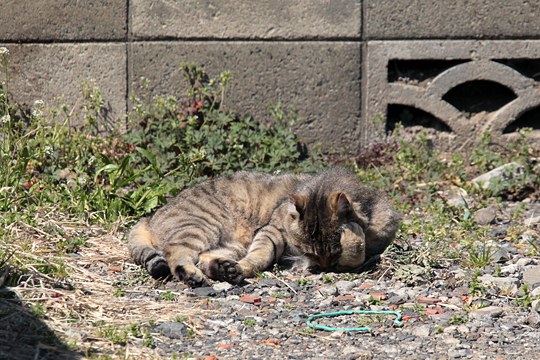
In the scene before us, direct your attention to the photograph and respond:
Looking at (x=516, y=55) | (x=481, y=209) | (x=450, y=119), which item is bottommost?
(x=481, y=209)

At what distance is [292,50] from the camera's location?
28.0ft

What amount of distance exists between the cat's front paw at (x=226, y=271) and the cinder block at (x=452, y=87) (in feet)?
10.5

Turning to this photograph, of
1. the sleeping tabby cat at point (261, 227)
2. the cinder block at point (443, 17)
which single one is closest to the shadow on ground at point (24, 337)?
the sleeping tabby cat at point (261, 227)

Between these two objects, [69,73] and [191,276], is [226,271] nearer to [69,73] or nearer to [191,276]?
[191,276]

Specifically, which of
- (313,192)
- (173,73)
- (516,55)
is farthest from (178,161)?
(516,55)

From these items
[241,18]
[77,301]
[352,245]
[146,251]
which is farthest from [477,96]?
[77,301]

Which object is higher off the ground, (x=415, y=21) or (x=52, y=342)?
(x=415, y=21)

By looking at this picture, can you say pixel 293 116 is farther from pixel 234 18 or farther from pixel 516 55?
pixel 516 55

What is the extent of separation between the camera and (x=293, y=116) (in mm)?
8594

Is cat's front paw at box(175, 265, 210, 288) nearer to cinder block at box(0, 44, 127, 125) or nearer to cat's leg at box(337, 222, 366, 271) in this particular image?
cat's leg at box(337, 222, 366, 271)

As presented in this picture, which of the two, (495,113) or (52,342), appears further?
(495,113)

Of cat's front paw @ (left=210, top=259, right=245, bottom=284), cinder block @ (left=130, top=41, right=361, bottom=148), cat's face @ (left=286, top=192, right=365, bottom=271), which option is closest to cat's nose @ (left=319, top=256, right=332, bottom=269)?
cat's face @ (left=286, top=192, right=365, bottom=271)

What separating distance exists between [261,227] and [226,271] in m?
0.78

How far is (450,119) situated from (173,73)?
275 centimetres
